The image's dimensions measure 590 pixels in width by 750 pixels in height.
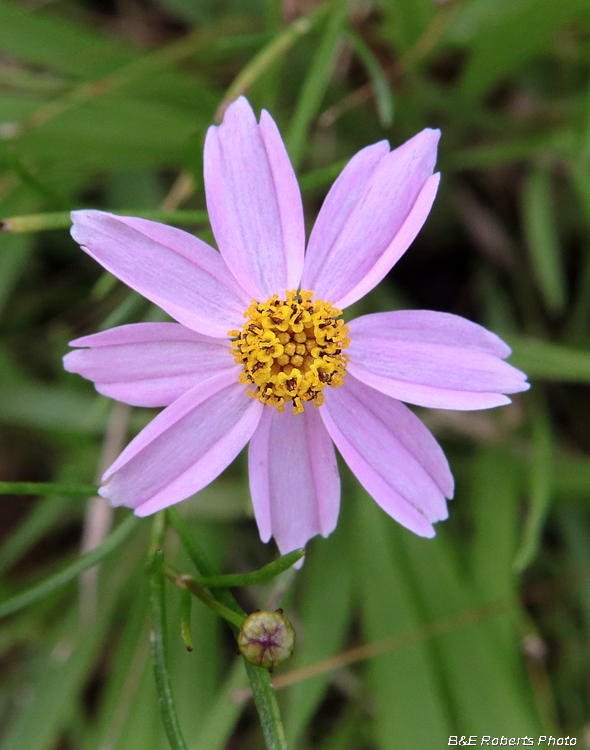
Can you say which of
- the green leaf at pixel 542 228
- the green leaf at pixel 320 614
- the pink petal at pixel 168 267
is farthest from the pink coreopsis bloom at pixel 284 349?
the green leaf at pixel 542 228

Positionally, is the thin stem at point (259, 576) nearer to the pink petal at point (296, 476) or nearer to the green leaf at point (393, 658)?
the pink petal at point (296, 476)

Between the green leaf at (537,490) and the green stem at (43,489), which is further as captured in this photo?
the green leaf at (537,490)

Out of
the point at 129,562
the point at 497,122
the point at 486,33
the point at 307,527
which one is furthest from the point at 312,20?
the point at 129,562

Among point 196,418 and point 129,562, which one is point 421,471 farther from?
point 129,562

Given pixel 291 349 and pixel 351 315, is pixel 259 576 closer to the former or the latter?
pixel 291 349

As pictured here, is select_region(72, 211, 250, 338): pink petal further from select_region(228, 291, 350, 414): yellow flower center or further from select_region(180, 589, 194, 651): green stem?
select_region(180, 589, 194, 651): green stem

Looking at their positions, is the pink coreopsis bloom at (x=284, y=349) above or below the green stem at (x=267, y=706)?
above

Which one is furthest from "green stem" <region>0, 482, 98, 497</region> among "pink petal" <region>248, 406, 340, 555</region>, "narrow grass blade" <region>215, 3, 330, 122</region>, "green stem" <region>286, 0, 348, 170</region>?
"narrow grass blade" <region>215, 3, 330, 122</region>
